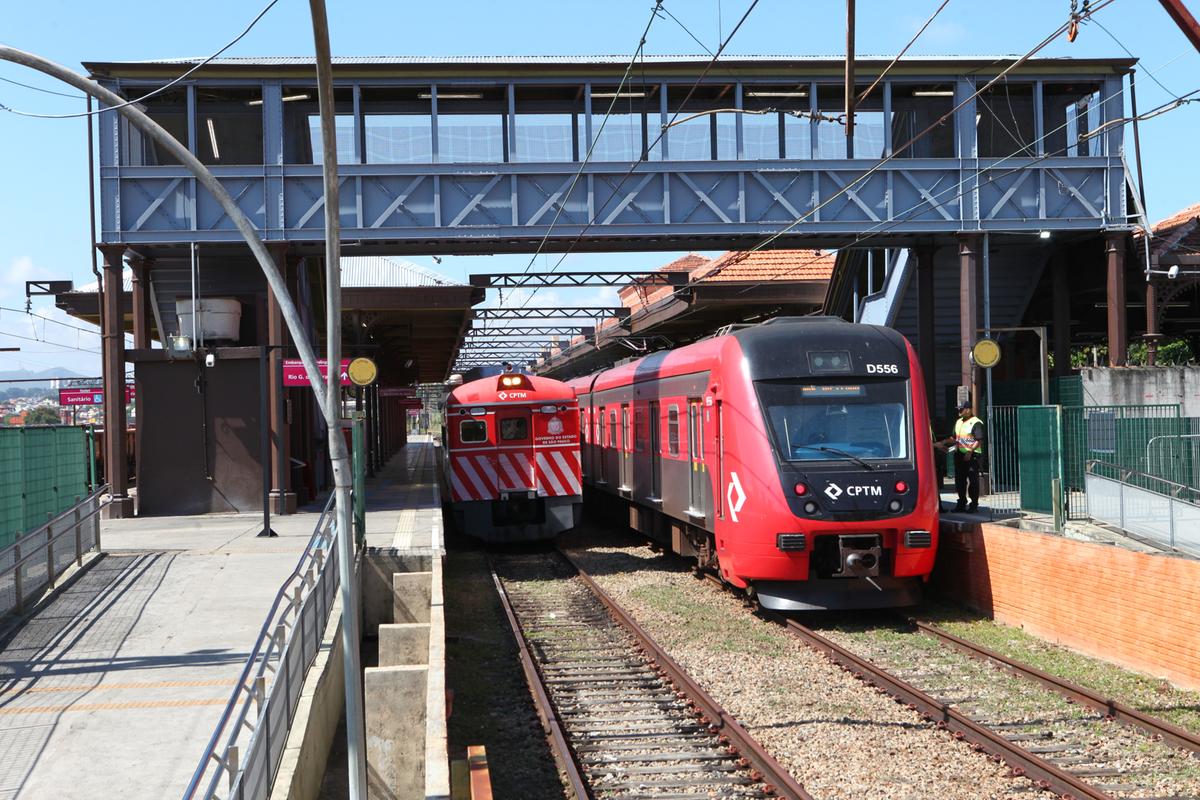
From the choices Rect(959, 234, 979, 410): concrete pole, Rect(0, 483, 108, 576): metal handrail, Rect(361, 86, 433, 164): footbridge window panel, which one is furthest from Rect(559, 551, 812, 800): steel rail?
Rect(361, 86, 433, 164): footbridge window panel

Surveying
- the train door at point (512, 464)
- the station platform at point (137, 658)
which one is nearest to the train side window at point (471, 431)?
the train door at point (512, 464)

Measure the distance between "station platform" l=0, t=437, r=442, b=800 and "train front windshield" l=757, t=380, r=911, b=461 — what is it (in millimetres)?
4748

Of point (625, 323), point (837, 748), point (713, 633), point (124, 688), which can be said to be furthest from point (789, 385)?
point (625, 323)

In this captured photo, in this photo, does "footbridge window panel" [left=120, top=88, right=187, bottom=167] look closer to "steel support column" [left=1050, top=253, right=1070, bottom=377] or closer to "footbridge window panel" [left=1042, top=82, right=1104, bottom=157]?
"footbridge window panel" [left=1042, top=82, right=1104, bottom=157]

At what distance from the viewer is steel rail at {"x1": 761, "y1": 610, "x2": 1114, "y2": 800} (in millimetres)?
7270

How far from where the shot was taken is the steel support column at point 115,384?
20781mm

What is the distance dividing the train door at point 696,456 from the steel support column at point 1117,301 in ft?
33.3

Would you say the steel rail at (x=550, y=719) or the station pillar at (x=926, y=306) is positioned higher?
the station pillar at (x=926, y=306)

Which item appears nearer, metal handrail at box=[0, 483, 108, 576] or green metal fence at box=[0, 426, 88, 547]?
metal handrail at box=[0, 483, 108, 576]

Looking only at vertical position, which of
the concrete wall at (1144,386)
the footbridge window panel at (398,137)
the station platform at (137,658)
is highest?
the footbridge window panel at (398,137)

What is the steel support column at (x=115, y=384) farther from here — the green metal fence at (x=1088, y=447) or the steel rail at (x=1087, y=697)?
the steel rail at (x=1087, y=697)

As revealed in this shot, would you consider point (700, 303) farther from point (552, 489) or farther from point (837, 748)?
point (837, 748)

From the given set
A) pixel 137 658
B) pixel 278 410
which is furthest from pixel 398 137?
pixel 137 658

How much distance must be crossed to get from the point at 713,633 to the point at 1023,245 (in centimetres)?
1441
